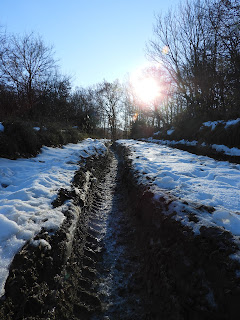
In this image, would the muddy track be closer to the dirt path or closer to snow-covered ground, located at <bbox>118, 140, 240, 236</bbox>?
the dirt path

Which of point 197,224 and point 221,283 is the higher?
point 197,224

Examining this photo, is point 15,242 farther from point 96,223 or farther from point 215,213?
point 215,213

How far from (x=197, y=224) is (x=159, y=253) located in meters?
0.52

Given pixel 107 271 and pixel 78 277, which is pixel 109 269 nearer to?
pixel 107 271

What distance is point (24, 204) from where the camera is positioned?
230 cm

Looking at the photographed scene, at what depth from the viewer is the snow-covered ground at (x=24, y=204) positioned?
1.62 m

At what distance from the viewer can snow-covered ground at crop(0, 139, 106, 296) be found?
1617 mm

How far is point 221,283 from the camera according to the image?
3.85 feet

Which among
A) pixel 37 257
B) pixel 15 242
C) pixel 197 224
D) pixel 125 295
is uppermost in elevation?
pixel 197 224

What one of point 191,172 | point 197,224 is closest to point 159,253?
point 197,224

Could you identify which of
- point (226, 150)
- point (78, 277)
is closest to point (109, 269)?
point (78, 277)

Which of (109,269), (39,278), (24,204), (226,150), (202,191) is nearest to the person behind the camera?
(39,278)

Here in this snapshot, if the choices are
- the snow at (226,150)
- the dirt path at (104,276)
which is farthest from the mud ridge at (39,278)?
the snow at (226,150)

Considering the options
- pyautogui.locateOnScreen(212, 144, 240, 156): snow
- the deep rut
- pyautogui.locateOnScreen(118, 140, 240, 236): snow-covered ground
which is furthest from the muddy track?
pyautogui.locateOnScreen(212, 144, 240, 156): snow
